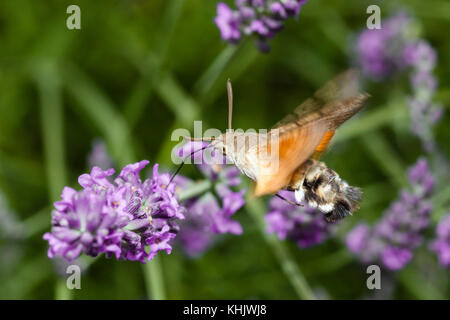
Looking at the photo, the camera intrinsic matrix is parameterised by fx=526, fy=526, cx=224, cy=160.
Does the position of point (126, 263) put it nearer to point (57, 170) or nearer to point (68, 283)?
point (57, 170)

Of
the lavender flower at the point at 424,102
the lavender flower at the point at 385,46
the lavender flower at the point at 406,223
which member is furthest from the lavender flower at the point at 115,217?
the lavender flower at the point at 385,46

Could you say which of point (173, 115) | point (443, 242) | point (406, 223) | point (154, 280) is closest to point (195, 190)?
point (154, 280)

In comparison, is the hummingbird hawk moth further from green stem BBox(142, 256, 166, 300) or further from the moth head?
green stem BBox(142, 256, 166, 300)

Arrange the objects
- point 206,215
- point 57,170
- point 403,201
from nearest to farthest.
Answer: point 206,215
point 403,201
point 57,170

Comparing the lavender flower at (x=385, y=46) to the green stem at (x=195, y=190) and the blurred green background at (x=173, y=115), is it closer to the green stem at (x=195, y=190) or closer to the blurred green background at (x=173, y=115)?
the blurred green background at (x=173, y=115)

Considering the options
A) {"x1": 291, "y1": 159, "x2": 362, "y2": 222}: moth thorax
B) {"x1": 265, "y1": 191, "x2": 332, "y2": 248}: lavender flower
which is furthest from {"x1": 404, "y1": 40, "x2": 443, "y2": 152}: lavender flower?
{"x1": 291, "y1": 159, "x2": 362, "y2": 222}: moth thorax

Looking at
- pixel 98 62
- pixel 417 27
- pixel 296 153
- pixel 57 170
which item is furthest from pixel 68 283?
pixel 417 27
